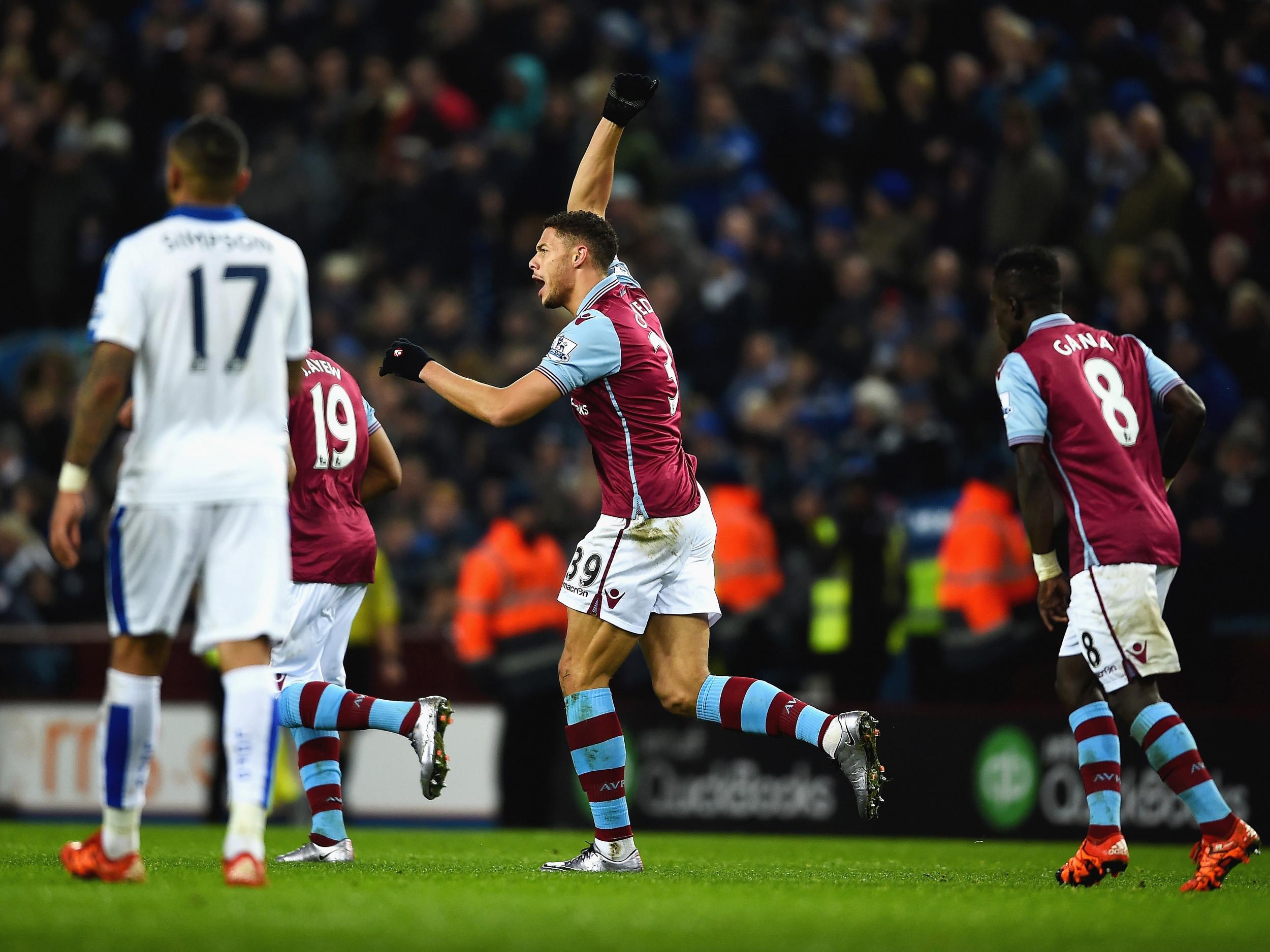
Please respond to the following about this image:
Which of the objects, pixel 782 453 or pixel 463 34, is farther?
pixel 463 34

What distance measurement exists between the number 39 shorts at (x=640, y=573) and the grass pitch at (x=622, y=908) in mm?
1082

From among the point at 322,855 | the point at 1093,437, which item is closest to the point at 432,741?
the point at 322,855

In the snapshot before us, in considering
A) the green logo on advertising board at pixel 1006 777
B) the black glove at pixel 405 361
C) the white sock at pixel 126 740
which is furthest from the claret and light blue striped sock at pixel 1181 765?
the green logo on advertising board at pixel 1006 777

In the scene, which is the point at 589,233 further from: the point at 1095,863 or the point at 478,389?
the point at 1095,863

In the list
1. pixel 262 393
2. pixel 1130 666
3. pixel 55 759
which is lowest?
pixel 55 759

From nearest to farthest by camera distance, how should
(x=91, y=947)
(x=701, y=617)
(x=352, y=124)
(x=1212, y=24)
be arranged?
(x=91, y=947)
(x=701, y=617)
(x=1212, y=24)
(x=352, y=124)

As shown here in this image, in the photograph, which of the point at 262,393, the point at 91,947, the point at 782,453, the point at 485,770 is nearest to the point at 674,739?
the point at 485,770

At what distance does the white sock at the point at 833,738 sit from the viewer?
7.02m

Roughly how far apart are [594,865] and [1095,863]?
6.54ft

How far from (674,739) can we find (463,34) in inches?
356

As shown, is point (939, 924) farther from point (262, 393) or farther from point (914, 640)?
point (914, 640)

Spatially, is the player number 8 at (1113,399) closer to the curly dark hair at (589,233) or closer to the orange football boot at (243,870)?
the curly dark hair at (589,233)

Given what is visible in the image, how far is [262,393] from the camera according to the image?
5.69 meters

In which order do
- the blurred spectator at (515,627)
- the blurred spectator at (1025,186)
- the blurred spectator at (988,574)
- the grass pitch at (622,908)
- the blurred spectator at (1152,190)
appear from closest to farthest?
the grass pitch at (622,908)
the blurred spectator at (988,574)
the blurred spectator at (515,627)
the blurred spectator at (1152,190)
the blurred spectator at (1025,186)
